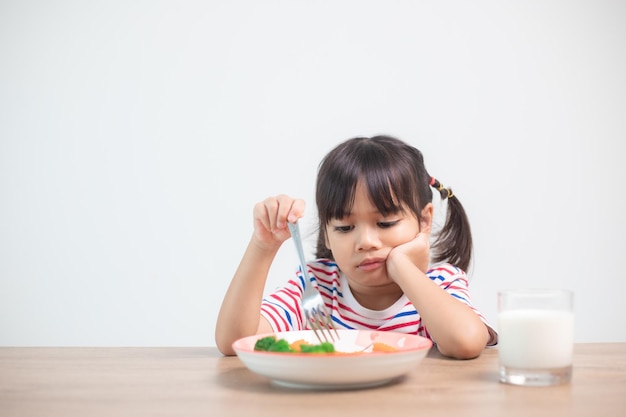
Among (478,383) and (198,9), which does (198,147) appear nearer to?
(198,9)

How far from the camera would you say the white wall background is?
281 cm

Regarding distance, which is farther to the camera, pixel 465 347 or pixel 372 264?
pixel 372 264

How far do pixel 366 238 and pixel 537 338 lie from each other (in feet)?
1.78

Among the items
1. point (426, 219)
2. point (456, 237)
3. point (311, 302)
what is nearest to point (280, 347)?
point (311, 302)

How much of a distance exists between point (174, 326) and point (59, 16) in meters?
1.34

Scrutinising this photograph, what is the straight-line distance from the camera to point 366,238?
1299 mm

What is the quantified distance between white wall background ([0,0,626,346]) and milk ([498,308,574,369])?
1.99 metres

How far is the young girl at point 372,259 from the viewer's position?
1.14m

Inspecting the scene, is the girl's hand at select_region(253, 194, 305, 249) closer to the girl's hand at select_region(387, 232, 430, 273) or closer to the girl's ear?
the girl's hand at select_region(387, 232, 430, 273)

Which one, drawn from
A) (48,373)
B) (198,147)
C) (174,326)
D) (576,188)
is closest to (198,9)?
(198,147)

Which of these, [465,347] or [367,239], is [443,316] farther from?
[367,239]

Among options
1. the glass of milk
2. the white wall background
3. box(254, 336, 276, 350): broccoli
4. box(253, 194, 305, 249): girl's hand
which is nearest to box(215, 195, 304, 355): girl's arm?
box(253, 194, 305, 249): girl's hand

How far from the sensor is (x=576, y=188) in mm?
2814

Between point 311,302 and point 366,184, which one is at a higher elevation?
point 366,184
